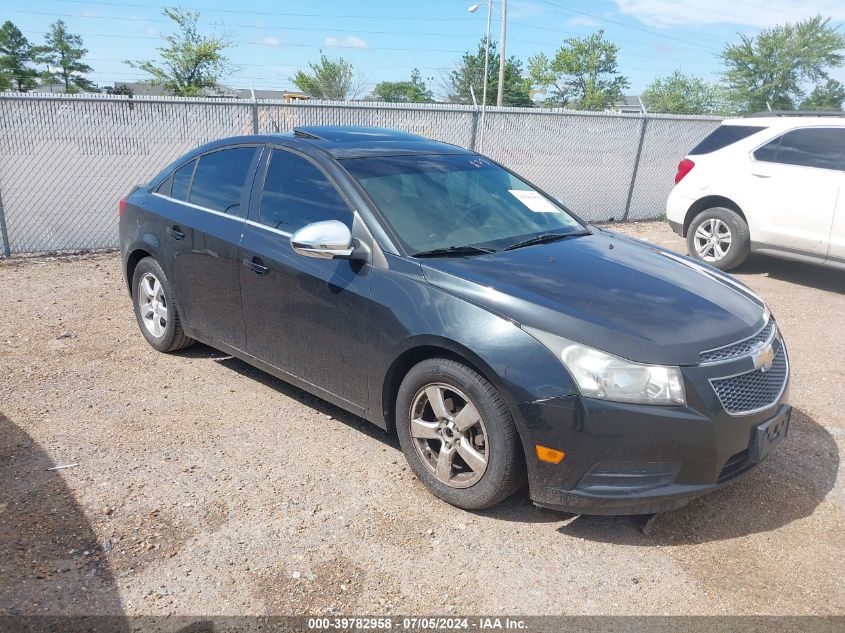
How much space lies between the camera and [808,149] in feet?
25.4

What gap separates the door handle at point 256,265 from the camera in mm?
4039

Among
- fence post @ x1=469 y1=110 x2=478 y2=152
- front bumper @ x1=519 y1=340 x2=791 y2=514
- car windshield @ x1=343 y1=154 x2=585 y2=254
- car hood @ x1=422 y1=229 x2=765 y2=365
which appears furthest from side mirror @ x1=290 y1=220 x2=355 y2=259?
fence post @ x1=469 y1=110 x2=478 y2=152

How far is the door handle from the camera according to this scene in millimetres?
4039

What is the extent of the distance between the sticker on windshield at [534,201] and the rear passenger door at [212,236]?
1.65 m

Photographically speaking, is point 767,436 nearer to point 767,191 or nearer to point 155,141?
point 767,191

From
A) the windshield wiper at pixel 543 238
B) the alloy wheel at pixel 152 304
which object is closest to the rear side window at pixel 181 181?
the alloy wheel at pixel 152 304

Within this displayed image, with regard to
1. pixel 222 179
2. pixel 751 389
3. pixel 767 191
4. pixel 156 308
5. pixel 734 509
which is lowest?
pixel 734 509

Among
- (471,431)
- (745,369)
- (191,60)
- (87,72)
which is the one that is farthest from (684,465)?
(87,72)

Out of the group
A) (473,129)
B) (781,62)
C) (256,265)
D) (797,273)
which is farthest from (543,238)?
(781,62)

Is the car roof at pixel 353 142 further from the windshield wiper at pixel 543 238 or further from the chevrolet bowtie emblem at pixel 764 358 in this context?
the chevrolet bowtie emblem at pixel 764 358

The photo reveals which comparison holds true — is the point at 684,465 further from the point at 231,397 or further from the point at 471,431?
the point at 231,397

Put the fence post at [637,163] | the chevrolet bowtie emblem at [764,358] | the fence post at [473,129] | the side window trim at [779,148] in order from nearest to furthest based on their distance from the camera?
the chevrolet bowtie emblem at [764,358] < the side window trim at [779,148] < the fence post at [473,129] < the fence post at [637,163]

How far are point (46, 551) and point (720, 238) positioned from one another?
7.82 metres

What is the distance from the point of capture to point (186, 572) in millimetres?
2885
